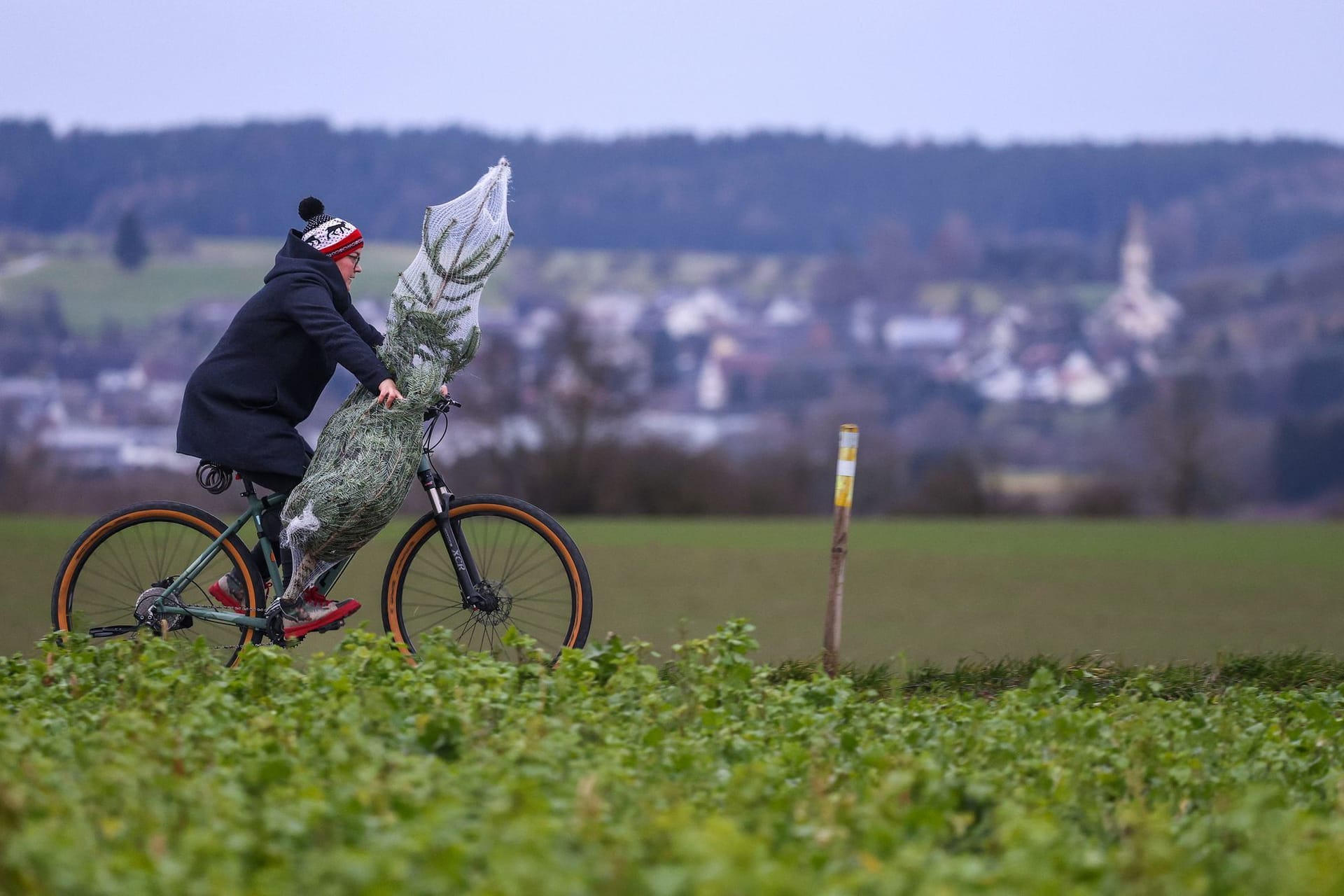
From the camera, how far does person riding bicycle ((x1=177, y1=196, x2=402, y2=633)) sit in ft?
20.2

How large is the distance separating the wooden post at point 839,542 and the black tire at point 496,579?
3.32 ft

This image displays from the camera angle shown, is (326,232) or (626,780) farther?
(326,232)

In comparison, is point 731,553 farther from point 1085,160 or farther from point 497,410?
point 1085,160

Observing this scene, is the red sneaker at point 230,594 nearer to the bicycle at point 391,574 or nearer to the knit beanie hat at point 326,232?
the bicycle at point 391,574

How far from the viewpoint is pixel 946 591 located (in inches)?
699

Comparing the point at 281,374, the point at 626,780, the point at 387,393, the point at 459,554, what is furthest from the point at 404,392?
the point at 626,780

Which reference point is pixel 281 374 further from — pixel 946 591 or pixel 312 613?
pixel 946 591

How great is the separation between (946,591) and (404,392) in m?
12.2

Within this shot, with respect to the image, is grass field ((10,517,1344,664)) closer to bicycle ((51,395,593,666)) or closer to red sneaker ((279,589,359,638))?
bicycle ((51,395,593,666))

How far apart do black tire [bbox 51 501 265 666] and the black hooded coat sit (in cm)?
38

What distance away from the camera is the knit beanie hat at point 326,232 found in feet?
20.8

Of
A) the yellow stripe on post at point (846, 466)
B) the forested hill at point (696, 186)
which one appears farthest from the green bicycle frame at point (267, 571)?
the forested hill at point (696, 186)

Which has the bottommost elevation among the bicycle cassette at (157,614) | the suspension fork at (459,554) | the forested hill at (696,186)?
the bicycle cassette at (157,614)

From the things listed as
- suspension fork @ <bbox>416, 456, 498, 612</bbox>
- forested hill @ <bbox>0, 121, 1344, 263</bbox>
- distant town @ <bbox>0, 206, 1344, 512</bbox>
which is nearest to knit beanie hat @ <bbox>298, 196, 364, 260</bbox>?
suspension fork @ <bbox>416, 456, 498, 612</bbox>
